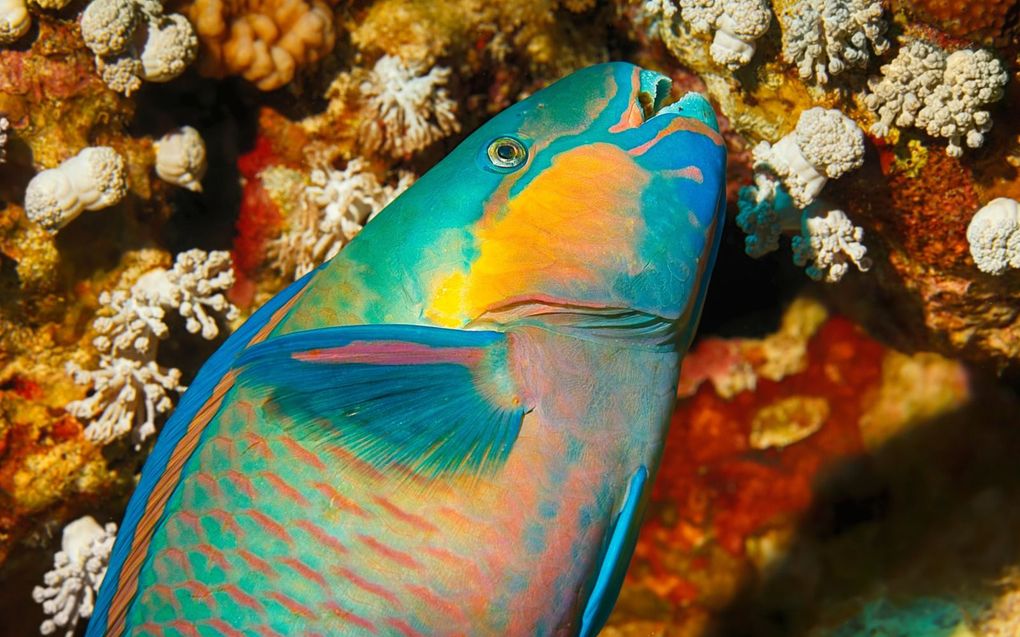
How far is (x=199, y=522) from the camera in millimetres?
1800

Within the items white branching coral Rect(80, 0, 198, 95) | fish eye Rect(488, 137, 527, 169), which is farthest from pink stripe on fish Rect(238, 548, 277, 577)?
white branching coral Rect(80, 0, 198, 95)

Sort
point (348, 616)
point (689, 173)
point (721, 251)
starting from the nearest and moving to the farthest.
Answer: point (348, 616) → point (689, 173) → point (721, 251)

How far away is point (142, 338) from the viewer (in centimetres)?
291

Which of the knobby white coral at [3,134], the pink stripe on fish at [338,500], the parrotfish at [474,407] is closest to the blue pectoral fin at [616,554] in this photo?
the parrotfish at [474,407]

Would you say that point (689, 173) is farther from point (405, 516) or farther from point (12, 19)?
point (12, 19)

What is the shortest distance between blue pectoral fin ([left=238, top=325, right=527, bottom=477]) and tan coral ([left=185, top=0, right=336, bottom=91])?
64.0 inches

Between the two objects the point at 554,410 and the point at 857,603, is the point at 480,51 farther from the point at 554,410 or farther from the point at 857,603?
the point at 857,603

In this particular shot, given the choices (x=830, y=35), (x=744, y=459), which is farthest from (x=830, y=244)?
(x=744, y=459)

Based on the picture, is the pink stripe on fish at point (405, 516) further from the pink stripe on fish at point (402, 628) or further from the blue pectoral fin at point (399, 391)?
the pink stripe on fish at point (402, 628)

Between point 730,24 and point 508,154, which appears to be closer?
point 508,154

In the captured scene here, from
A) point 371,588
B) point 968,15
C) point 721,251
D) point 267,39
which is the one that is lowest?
point 721,251

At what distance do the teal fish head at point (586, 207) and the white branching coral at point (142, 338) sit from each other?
55.1 inches

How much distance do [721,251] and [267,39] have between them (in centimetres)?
199

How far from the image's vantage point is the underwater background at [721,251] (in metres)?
2.42
